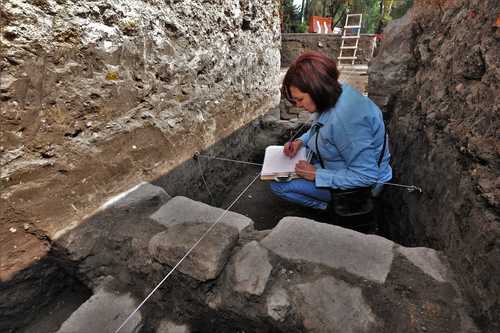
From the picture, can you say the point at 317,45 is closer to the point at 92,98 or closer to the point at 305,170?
the point at 305,170

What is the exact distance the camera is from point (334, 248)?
3.53ft

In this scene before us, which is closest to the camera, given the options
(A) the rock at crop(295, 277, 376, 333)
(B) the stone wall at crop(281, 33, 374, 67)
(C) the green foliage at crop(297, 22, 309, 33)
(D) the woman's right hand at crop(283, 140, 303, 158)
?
(A) the rock at crop(295, 277, 376, 333)

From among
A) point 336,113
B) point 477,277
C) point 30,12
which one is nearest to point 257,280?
point 477,277

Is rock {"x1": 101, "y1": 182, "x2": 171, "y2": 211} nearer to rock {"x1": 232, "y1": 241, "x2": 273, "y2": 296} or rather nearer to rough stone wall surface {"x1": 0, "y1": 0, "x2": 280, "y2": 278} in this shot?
rough stone wall surface {"x1": 0, "y1": 0, "x2": 280, "y2": 278}

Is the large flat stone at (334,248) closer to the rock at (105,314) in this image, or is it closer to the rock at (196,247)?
the rock at (196,247)

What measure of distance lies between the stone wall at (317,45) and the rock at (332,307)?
9656 millimetres

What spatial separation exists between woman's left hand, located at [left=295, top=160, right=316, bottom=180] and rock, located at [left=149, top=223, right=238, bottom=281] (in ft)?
2.24

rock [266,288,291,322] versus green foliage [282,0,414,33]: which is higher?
green foliage [282,0,414,33]

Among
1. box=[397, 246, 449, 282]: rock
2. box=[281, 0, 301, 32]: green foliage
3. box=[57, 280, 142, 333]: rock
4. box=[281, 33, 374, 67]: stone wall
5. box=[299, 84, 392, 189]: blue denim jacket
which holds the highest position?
box=[281, 0, 301, 32]: green foliage

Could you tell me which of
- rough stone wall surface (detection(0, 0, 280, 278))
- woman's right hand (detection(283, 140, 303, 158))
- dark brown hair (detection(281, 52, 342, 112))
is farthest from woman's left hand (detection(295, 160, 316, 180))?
rough stone wall surface (detection(0, 0, 280, 278))

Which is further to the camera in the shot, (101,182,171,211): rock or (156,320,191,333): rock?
(101,182,171,211): rock

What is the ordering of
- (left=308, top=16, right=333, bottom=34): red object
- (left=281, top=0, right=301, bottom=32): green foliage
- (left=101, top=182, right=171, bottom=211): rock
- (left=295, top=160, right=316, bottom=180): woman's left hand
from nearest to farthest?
(left=101, top=182, right=171, bottom=211): rock, (left=295, top=160, right=316, bottom=180): woman's left hand, (left=308, top=16, right=333, bottom=34): red object, (left=281, top=0, right=301, bottom=32): green foliage

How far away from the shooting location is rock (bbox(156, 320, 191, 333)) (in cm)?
106

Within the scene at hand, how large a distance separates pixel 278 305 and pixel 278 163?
110cm
